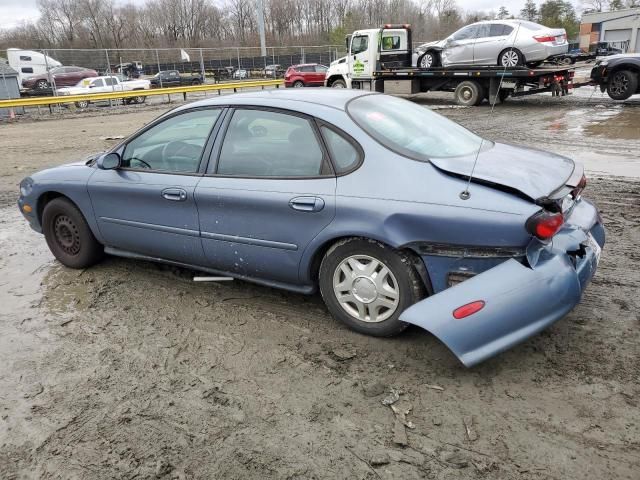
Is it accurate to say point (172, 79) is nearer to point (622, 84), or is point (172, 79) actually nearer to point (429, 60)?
point (429, 60)

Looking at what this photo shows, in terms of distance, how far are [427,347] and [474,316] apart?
63cm

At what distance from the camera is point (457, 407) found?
2.76 m

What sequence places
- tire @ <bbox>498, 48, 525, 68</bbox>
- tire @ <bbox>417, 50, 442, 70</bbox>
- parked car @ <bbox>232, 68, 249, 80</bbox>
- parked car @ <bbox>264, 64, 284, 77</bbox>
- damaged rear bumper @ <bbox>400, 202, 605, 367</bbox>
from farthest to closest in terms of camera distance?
parked car @ <bbox>264, 64, 284, 77</bbox> → parked car @ <bbox>232, 68, 249, 80</bbox> → tire @ <bbox>417, 50, 442, 70</bbox> → tire @ <bbox>498, 48, 525, 68</bbox> → damaged rear bumper @ <bbox>400, 202, 605, 367</bbox>

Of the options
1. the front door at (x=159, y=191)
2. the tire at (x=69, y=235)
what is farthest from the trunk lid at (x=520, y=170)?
the tire at (x=69, y=235)

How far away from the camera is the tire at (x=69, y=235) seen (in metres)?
4.72

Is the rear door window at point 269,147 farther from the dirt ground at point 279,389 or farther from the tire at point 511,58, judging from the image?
the tire at point 511,58

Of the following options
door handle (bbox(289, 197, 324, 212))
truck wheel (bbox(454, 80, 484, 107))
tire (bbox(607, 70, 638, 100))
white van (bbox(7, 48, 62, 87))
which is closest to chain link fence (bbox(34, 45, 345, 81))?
white van (bbox(7, 48, 62, 87))

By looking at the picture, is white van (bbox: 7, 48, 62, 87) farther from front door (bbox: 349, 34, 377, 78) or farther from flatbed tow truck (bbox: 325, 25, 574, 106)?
front door (bbox: 349, 34, 377, 78)

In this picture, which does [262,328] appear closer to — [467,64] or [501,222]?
[501,222]

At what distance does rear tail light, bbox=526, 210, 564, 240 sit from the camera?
2805 mm

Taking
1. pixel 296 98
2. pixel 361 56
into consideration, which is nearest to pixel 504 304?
pixel 296 98

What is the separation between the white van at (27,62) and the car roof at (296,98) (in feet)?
88.3

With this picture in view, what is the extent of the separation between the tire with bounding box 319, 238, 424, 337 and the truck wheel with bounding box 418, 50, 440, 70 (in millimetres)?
17106

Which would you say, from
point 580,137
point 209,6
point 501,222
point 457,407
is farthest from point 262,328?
point 209,6
